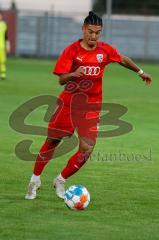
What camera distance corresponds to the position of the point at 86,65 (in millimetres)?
10344

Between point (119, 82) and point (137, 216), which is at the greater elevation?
point (137, 216)

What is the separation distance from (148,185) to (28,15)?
39606mm

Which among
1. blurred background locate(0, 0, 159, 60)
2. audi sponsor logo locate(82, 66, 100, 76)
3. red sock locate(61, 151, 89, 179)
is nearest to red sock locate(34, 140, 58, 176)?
red sock locate(61, 151, 89, 179)

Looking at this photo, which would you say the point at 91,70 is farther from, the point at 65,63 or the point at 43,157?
the point at 43,157

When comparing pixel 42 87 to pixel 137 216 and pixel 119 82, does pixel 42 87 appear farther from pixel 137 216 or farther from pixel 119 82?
pixel 137 216

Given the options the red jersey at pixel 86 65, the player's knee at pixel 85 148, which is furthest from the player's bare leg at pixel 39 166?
the red jersey at pixel 86 65

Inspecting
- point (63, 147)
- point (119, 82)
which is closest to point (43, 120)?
point (63, 147)

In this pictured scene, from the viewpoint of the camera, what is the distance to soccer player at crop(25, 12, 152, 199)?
10.3 metres

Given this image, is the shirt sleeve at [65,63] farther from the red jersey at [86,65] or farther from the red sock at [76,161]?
the red sock at [76,161]

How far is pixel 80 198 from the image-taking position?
9.77m

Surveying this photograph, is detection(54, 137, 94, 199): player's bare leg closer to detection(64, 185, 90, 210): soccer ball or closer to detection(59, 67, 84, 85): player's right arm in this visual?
detection(64, 185, 90, 210): soccer ball

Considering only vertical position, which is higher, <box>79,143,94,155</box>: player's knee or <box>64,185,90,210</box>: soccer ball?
<box>79,143,94,155</box>: player's knee

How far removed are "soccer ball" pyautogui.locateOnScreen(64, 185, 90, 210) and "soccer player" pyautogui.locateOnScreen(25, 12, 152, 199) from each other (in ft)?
2.19

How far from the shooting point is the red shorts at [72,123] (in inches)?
416
